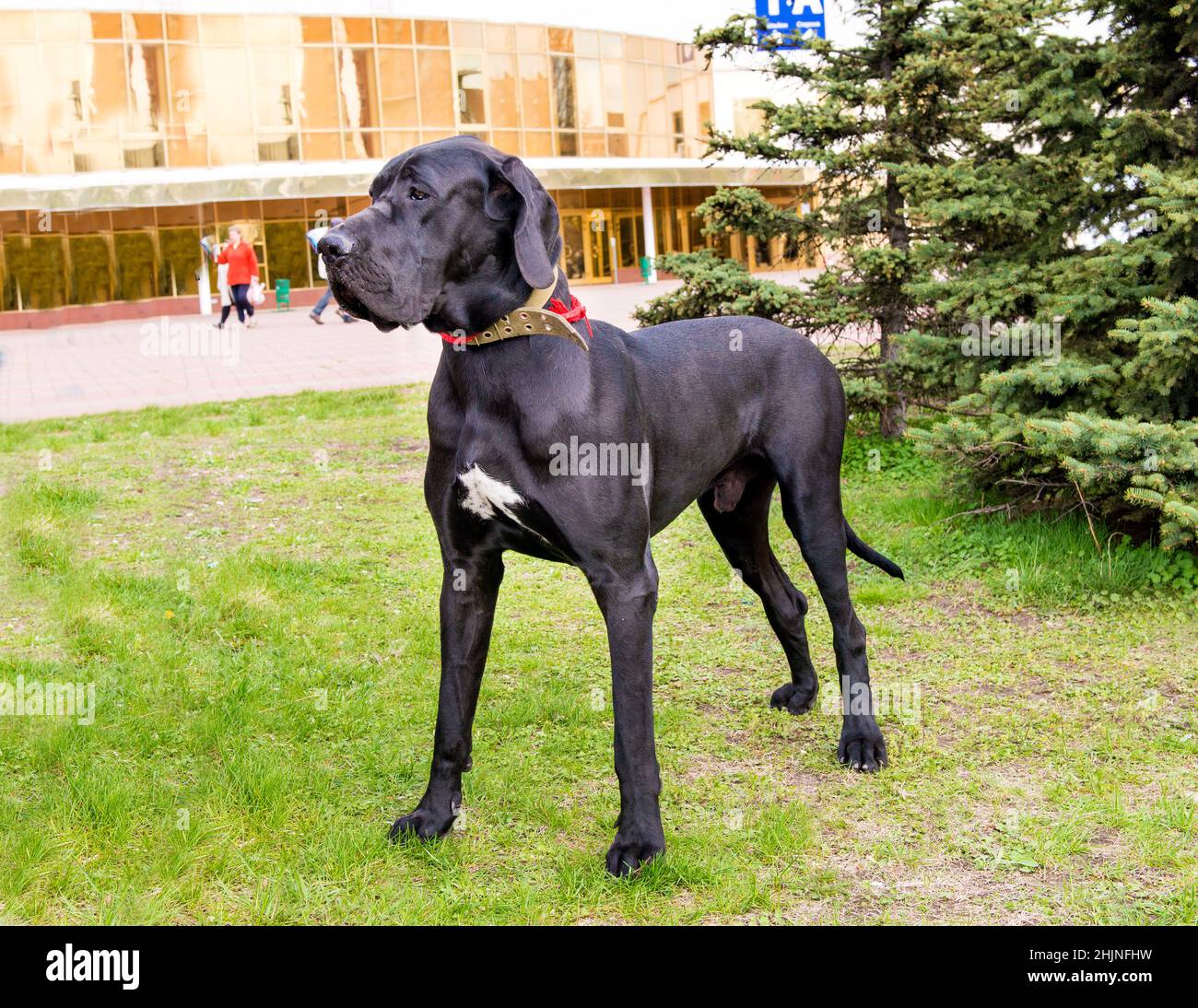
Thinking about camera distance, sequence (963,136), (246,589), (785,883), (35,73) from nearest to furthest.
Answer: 1. (785,883)
2. (246,589)
3. (963,136)
4. (35,73)

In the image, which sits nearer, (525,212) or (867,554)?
(525,212)

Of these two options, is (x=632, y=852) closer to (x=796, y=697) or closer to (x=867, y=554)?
(x=796, y=697)

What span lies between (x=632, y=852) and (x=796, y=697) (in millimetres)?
1617

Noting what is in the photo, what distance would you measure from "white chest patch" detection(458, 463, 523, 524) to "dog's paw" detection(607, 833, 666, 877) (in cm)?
106

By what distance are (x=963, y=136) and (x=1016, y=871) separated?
6.24 m

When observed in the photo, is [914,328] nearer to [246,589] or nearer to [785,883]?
[246,589]

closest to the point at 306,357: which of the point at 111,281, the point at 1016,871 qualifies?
the point at 1016,871

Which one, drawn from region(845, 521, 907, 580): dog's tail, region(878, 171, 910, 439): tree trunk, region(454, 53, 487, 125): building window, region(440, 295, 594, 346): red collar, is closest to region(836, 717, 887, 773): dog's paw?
region(845, 521, 907, 580): dog's tail

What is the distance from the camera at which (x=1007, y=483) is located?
6926 mm

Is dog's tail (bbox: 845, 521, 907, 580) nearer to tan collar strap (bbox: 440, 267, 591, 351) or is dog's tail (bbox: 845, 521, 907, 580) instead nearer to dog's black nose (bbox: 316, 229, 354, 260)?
tan collar strap (bbox: 440, 267, 591, 351)

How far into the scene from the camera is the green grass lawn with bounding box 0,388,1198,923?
358 cm

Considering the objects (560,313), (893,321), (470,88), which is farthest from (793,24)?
(470,88)

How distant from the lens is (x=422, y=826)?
3900 millimetres

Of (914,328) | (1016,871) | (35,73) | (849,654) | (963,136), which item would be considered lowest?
(1016,871)
